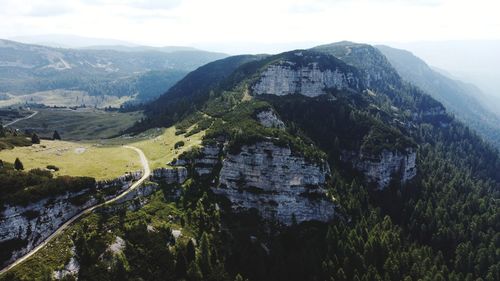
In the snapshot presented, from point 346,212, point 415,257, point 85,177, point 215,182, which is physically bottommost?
point 415,257

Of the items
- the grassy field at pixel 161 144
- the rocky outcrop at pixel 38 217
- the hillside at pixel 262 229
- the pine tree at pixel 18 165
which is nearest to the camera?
the rocky outcrop at pixel 38 217

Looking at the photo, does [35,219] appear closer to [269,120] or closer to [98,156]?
[98,156]

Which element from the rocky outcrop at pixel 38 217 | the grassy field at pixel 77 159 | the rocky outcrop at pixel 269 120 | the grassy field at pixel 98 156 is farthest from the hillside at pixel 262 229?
the grassy field at pixel 77 159

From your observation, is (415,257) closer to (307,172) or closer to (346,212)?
(346,212)

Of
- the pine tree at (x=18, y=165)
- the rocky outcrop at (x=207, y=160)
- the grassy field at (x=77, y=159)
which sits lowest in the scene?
the rocky outcrop at (x=207, y=160)

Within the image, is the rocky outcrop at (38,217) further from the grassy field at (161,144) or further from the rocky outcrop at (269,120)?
the rocky outcrop at (269,120)

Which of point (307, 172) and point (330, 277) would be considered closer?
point (330, 277)

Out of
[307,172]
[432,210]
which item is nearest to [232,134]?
[307,172]
